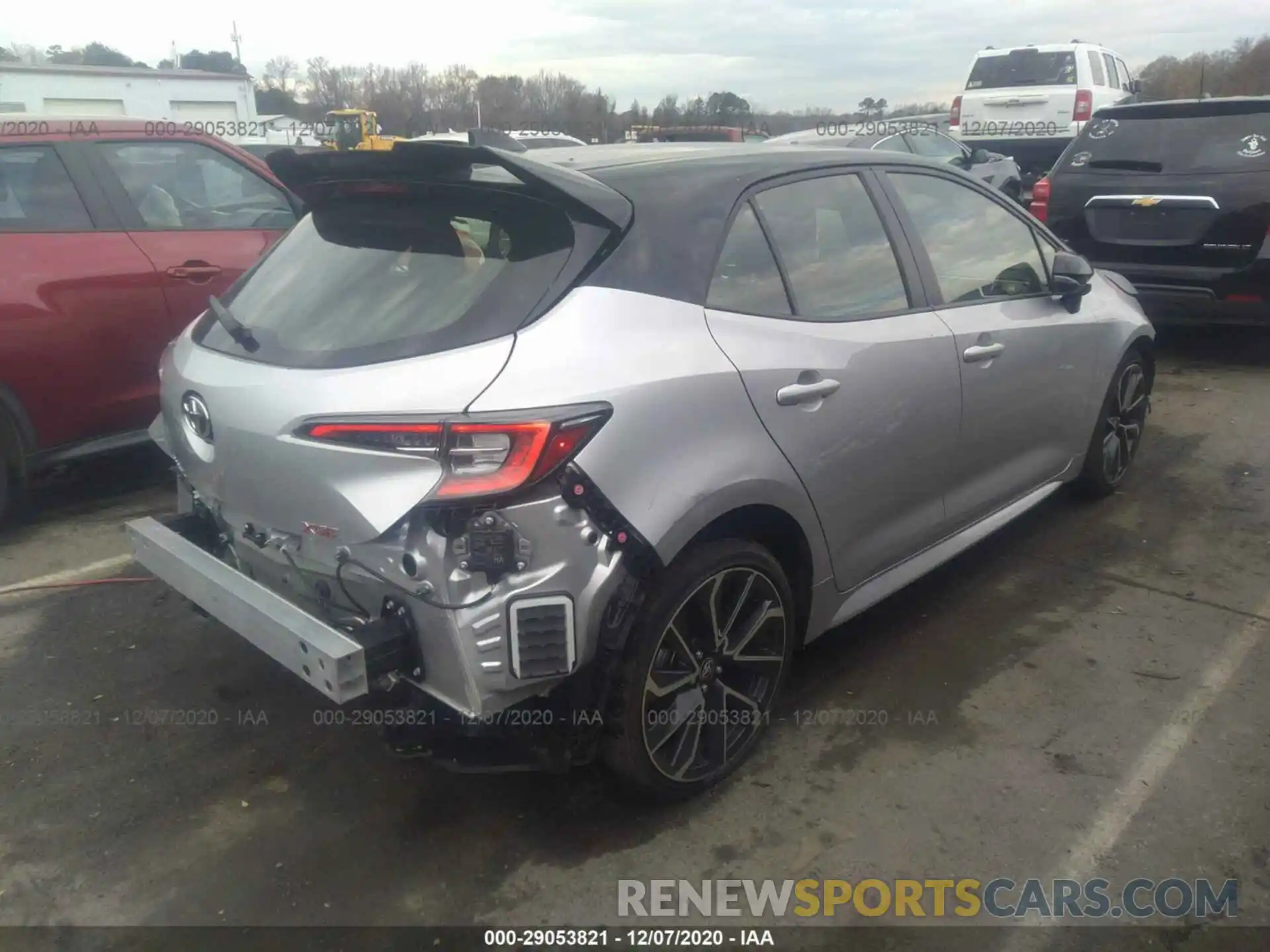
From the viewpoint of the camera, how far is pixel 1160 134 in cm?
695

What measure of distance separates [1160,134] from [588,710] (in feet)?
21.3

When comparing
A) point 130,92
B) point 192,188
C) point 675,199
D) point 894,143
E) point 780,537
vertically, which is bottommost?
point 780,537

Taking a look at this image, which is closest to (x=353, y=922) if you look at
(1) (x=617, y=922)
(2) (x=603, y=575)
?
(1) (x=617, y=922)

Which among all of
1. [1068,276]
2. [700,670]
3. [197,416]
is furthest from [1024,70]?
[197,416]

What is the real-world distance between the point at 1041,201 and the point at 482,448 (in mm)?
6453

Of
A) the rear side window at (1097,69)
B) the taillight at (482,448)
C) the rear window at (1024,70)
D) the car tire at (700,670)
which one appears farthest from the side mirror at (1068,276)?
the rear side window at (1097,69)

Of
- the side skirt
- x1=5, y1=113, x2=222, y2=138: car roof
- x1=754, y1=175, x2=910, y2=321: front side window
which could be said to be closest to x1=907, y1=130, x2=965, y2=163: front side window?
the side skirt

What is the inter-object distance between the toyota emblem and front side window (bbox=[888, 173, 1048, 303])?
235 centimetres

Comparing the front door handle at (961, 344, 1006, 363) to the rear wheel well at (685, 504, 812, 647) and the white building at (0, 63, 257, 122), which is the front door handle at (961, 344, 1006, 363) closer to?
the rear wheel well at (685, 504, 812, 647)

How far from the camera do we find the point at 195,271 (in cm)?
499

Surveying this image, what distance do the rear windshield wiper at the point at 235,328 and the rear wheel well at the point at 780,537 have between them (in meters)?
1.26

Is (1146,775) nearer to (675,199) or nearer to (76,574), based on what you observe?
(675,199)

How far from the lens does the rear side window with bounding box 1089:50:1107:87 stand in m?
15.9

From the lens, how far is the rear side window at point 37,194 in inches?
179
